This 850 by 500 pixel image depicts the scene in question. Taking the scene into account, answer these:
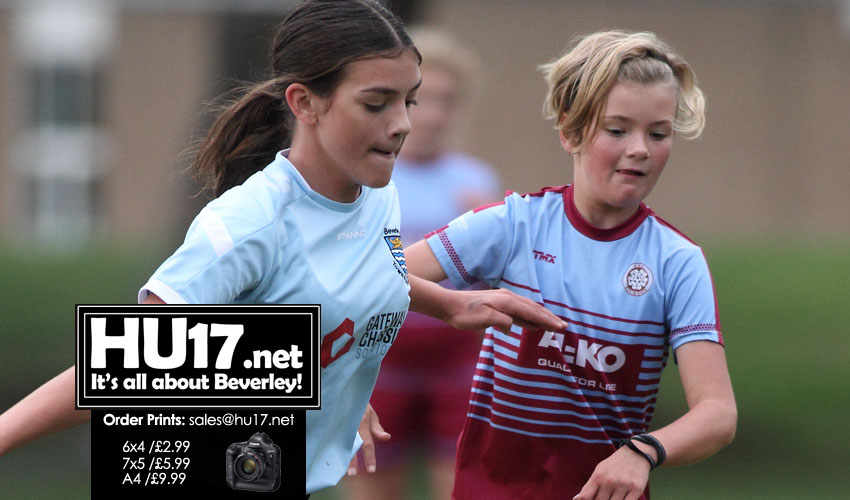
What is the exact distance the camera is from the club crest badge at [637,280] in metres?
3.06

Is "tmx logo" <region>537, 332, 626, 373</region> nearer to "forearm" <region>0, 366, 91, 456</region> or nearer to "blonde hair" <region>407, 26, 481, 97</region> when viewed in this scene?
"forearm" <region>0, 366, 91, 456</region>

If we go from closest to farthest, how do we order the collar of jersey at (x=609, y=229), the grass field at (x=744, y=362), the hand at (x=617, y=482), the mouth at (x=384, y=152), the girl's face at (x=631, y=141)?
the hand at (x=617, y=482), the mouth at (x=384, y=152), the girl's face at (x=631, y=141), the collar of jersey at (x=609, y=229), the grass field at (x=744, y=362)

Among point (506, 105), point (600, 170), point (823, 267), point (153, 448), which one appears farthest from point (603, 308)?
point (506, 105)

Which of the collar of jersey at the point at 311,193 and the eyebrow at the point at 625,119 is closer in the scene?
the collar of jersey at the point at 311,193

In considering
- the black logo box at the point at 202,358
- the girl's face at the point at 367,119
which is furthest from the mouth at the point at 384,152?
the black logo box at the point at 202,358

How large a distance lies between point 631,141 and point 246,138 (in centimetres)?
96

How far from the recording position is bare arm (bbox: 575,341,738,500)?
2635 millimetres

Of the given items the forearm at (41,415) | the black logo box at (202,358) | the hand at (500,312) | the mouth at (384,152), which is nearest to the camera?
the forearm at (41,415)

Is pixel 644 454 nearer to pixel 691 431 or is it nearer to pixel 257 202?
pixel 691 431

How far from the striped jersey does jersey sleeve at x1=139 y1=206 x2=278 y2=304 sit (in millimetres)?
787

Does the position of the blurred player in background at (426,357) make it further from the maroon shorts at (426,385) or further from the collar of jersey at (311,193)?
the collar of jersey at (311,193)

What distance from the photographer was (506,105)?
16125 millimetres

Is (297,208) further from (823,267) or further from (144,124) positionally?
(144,124)

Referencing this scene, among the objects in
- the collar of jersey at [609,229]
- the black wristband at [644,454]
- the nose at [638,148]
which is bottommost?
the black wristband at [644,454]
